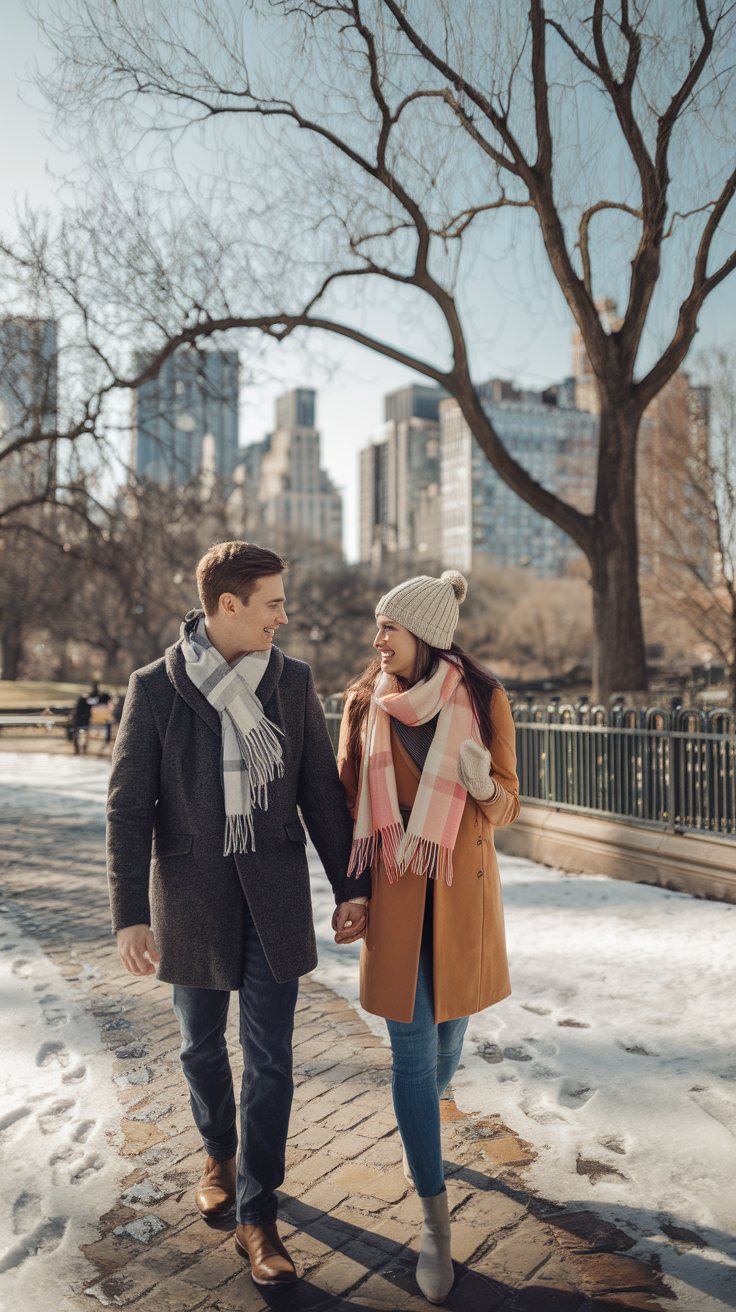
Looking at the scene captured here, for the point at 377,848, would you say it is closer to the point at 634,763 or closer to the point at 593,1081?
the point at 593,1081

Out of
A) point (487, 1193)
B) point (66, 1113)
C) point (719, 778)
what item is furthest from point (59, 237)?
point (487, 1193)

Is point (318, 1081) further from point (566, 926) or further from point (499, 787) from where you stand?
point (566, 926)

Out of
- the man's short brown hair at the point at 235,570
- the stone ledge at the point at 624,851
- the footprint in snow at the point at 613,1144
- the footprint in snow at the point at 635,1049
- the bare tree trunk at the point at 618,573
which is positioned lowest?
the footprint in snow at the point at 613,1144

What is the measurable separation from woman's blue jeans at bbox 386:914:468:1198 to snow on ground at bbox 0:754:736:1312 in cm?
59

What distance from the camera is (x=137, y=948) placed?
2.69m

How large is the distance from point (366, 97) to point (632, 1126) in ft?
34.2

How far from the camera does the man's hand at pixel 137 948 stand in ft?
8.84

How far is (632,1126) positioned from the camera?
345 centimetres

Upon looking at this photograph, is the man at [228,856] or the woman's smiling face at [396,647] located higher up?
the woman's smiling face at [396,647]

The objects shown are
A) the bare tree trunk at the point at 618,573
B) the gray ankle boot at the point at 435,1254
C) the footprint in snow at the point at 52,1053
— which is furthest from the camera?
the bare tree trunk at the point at 618,573

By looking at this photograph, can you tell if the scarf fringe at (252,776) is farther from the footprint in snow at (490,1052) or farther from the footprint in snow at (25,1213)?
the footprint in snow at (490,1052)

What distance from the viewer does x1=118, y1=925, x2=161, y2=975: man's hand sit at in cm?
269

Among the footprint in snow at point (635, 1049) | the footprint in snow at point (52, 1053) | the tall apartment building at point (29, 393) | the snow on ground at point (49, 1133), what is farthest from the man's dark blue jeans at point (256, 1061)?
the tall apartment building at point (29, 393)

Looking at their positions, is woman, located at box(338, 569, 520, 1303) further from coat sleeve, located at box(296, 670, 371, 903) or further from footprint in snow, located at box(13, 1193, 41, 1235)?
footprint in snow, located at box(13, 1193, 41, 1235)
